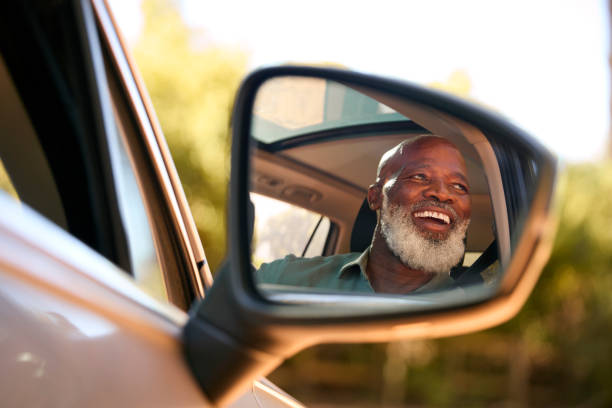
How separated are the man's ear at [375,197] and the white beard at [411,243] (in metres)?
0.01

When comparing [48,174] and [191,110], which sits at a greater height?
[48,174]

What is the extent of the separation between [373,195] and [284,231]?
22cm

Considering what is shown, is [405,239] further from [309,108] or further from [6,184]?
[6,184]

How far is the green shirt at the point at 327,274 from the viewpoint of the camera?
116 centimetres

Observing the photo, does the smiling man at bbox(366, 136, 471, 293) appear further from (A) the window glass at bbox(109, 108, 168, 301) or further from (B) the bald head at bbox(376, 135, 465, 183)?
(A) the window glass at bbox(109, 108, 168, 301)

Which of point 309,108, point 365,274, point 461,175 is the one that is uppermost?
point 309,108

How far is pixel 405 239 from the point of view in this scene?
1.24 meters

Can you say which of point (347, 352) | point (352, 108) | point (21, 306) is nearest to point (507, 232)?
point (352, 108)

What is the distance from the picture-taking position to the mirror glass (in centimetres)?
121

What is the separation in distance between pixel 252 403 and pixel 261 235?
501 millimetres

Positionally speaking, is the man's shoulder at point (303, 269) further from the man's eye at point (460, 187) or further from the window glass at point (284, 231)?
the man's eye at point (460, 187)

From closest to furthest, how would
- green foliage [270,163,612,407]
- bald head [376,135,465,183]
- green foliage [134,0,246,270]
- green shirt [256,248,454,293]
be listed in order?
green shirt [256,248,454,293] < bald head [376,135,465,183] < green foliage [134,0,246,270] < green foliage [270,163,612,407]

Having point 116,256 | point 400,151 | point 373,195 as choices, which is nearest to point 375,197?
point 373,195

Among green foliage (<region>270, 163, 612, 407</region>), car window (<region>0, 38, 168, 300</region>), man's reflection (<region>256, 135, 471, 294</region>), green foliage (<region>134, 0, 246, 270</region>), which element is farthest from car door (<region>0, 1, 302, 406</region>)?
green foliage (<region>270, 163, 612, 407</region>)
